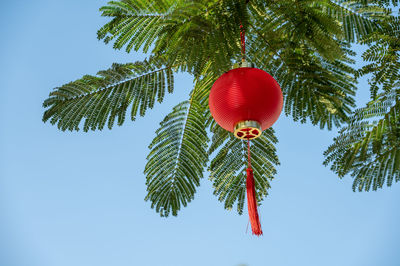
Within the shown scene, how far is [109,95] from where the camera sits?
3.24 meters

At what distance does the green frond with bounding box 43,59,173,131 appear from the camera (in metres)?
3.18

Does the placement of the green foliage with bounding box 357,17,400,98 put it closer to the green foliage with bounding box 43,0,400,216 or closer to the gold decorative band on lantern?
the green foliage with bounding box 43,0,400,216

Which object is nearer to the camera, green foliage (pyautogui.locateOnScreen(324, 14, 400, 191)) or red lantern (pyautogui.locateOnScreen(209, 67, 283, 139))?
red lantern (pyautogui.locateOnScreen(209, 67, 283, 139))

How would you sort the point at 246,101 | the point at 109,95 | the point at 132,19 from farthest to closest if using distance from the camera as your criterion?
the point at 109,95 → the point at 132,19 → the point at 246,101

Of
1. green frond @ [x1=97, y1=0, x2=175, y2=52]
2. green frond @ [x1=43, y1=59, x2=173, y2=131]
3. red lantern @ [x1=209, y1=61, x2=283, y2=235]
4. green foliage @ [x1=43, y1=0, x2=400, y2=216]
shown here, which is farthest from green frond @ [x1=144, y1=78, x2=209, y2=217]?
red lantern @ [x1=209, y1=61, x2=283, y2=235]

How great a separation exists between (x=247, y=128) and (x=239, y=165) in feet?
4.05

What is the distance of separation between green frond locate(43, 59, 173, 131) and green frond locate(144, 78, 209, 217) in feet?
0.89

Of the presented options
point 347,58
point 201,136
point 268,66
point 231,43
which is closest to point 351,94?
point 347,58

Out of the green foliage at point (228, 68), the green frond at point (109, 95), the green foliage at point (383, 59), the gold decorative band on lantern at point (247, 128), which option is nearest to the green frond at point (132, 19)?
the green foliage at point (228, 68)

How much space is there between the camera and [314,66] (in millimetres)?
2705

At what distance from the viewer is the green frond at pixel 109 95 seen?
125 inches

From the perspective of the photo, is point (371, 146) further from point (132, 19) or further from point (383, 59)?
point (132, 19)

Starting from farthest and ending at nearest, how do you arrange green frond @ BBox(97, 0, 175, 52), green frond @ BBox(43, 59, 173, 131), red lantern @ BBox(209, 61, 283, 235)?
green frond @ BBox(43, 59, 173, 131)
green frond @ BBox(97, 0, 175, 52)
red lantern @ BBox(209, 61, 283, 235)

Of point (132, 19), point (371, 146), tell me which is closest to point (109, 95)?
point (132, 19)
